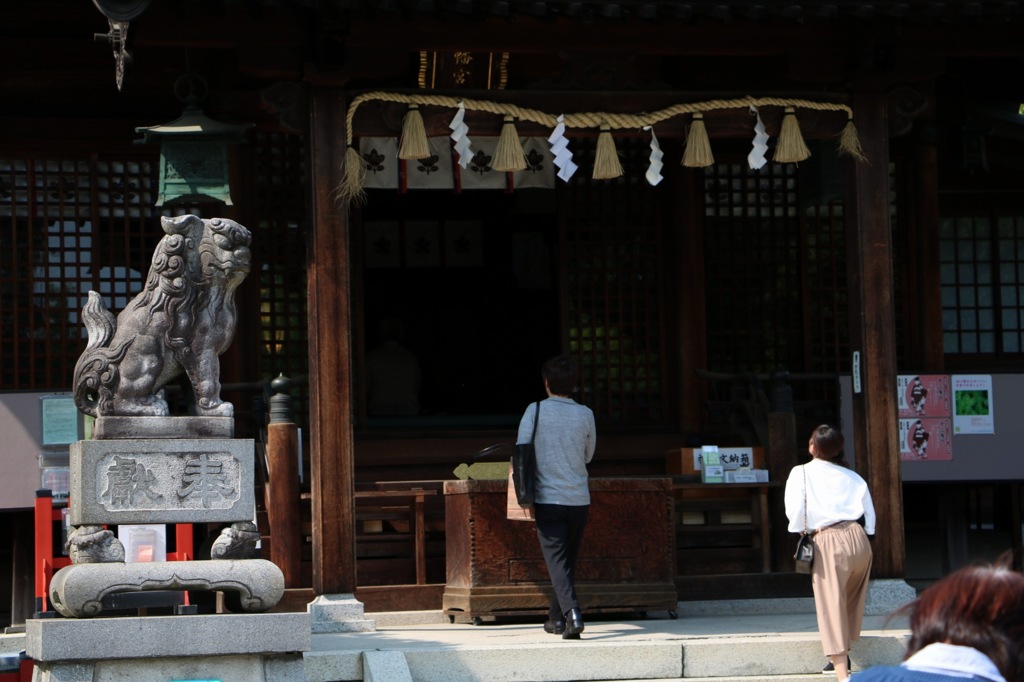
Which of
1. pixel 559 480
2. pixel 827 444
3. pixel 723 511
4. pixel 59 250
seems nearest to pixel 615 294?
pixel 723 511

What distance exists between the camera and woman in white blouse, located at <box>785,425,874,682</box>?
8.88m

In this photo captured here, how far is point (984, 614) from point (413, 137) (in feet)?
27.1

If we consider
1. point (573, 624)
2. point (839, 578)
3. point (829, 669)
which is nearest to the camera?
point (839, 578)

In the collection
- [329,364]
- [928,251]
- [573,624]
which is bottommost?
[573,624]

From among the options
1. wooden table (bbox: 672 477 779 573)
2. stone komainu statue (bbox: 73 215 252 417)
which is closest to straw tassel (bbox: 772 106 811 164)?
→ wooden table (bbox: 672 477 779 573)

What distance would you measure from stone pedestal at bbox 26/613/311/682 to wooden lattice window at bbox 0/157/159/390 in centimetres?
553

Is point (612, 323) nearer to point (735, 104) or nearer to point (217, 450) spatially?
point (735, 104)

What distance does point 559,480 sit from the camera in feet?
32.6

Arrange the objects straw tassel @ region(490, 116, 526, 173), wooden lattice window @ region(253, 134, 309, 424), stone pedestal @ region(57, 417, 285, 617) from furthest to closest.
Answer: wooden lattice window @ region(253, 134, 309, 424) → straw tassel @ region(490, 116, 526, 173) → stone pedestal @ region(57, 417, 285, 617)

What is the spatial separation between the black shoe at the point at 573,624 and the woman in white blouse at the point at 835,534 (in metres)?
1.53

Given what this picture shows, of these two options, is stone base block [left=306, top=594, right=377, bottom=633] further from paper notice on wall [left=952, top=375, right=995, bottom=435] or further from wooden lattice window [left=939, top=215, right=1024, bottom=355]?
wooden lattice window [left=939, top=215, right=1024, bottom=355]

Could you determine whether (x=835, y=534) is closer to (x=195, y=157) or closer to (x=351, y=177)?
(x=351, y=177)

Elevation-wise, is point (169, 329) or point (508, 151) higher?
point (508, 151)

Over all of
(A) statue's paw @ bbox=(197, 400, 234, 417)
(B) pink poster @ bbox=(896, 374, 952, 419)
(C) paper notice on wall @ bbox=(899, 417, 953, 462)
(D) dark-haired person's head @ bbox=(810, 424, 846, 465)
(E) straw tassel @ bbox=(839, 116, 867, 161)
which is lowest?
(C) paper notice on wall @ bbox=(899, 417, 953, 462)
